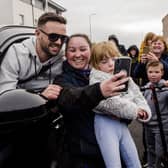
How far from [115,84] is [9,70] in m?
0.73

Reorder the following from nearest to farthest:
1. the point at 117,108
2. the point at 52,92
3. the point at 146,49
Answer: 1. the point at 52,92
2. the point at 117,108
3. the point at 146,49

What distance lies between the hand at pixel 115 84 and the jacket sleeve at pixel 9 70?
62 cm

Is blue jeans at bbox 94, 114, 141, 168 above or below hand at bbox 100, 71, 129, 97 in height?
below

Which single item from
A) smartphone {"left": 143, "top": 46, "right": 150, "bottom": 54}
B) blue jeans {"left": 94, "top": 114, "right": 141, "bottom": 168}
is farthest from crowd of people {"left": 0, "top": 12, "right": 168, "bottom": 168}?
smartphone {"left": 143, "top": 46, "right": 150, "bottom": 54}

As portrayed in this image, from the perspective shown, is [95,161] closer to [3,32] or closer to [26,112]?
[26,112]

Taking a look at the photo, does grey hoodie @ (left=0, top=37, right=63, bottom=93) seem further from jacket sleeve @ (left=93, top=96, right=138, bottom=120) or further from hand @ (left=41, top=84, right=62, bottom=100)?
jacket sleeve @ (left=93, top=96, right=138, bottom=120)

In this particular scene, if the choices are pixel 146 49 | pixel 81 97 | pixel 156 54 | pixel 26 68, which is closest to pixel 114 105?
pixel 81 97

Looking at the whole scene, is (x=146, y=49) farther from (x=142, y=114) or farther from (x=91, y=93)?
(x=91, y=93)

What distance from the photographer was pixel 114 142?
86.0 inches

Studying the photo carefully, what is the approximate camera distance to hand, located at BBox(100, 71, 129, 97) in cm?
180

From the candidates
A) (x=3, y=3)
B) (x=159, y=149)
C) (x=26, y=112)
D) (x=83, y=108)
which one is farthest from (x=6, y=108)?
(x=3, y=3)

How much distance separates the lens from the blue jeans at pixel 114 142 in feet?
7.06

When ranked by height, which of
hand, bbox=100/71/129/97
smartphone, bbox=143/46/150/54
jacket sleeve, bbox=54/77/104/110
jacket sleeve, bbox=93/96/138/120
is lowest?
jacket sleeve, bbox=93/96/138/120

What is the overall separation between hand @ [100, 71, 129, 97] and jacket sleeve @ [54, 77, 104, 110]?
0.13 ft
